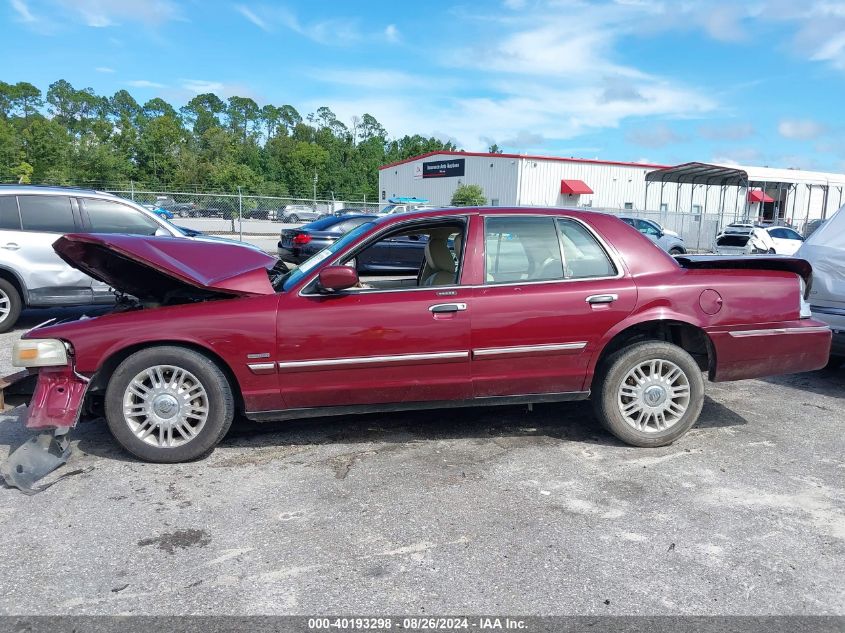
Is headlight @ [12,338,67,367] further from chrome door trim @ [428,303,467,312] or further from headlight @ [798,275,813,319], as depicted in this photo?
headlight @ [798,275,813,319]

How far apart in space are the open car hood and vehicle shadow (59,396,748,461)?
1.08 meters

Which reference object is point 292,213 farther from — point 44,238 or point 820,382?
point 820,382

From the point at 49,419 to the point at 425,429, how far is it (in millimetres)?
2456

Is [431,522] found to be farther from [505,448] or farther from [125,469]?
[125,469]

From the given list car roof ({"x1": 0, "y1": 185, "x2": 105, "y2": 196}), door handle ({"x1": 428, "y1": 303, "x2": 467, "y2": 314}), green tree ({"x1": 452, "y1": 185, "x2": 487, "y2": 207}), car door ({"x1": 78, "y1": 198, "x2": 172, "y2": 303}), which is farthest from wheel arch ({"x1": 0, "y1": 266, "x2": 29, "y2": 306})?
green tree ({"x1": 452, "y1": 185, "x2": 487, "y2": 207})

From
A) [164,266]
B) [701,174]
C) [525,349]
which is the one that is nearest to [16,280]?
[164,266]

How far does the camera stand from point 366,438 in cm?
465

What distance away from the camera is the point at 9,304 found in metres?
7.93

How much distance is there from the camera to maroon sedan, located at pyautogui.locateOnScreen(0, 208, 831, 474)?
405 cm

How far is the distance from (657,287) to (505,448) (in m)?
1.49

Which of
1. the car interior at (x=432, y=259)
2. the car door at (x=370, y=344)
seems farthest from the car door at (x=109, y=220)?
the car door at (x=370, y=344)

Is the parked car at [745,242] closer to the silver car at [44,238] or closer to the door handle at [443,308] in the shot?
the silver car at [44,238]

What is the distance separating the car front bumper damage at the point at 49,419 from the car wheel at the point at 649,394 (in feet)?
11.0

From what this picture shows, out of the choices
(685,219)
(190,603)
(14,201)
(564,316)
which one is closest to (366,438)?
(564,316)
